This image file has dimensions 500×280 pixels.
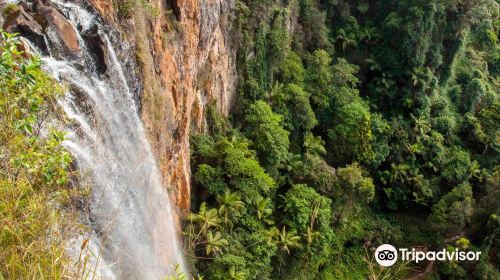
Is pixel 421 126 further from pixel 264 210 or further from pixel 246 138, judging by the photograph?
pixel 264 210

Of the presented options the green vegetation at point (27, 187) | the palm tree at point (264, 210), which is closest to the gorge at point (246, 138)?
the green vegetation at point (27, 187)

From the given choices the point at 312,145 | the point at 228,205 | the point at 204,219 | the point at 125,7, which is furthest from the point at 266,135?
the point at 125,7

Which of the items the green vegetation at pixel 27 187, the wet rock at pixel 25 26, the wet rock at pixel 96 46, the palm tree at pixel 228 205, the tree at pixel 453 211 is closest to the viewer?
the green vegetation at pixel 27 187

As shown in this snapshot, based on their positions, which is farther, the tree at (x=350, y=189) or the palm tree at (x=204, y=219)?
the tree at (x=350, y=189)

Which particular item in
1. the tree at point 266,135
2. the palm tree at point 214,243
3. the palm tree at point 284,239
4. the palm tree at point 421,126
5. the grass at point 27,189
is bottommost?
the palm tree at point 284,239

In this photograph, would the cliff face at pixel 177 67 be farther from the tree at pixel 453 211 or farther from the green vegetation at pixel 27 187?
the tree at pixel 453 211

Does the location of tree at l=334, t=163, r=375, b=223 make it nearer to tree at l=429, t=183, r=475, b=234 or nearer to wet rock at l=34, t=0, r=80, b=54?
tree at l=429, t=183, r=475, b=234

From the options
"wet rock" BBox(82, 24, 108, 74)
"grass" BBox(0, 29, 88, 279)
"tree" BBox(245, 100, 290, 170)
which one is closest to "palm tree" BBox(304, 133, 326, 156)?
"tree" BBox(245, 100, 290, 170)
